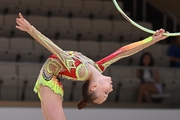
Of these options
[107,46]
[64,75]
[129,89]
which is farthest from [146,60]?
[64,75]

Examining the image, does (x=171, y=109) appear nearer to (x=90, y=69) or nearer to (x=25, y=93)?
(x=25, y=93)

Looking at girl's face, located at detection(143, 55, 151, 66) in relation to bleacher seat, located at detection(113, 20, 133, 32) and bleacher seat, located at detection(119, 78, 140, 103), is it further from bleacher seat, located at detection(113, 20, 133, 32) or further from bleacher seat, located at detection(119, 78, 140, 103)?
bleacher seat, located at detection(113, 20, 133, 32)

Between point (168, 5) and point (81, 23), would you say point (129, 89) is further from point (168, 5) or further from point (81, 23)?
point (168, 5)

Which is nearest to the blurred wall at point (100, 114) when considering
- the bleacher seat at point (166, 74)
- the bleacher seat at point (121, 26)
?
the bleacher seat at point (166, 74)

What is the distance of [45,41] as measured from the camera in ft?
11.2

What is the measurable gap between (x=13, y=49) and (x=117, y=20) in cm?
217

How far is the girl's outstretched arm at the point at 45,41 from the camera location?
329cm

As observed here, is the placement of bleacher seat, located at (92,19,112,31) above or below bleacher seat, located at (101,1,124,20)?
below

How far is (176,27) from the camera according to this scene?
8633 mm

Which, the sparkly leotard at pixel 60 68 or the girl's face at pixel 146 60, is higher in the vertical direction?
the sparkly leotard at pixel 60 68

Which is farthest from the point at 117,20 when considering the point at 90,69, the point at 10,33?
the point at 90,69

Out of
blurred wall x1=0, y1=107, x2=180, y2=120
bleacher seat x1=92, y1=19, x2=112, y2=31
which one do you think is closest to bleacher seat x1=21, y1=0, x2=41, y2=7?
bleacher seat x1=92, y1=19, x2=112, y2=31

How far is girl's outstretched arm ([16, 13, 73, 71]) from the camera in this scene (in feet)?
10.8

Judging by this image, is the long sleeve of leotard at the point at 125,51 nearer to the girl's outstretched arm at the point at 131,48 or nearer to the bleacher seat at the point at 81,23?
the girl's outstretched arm at the point at 131,48
